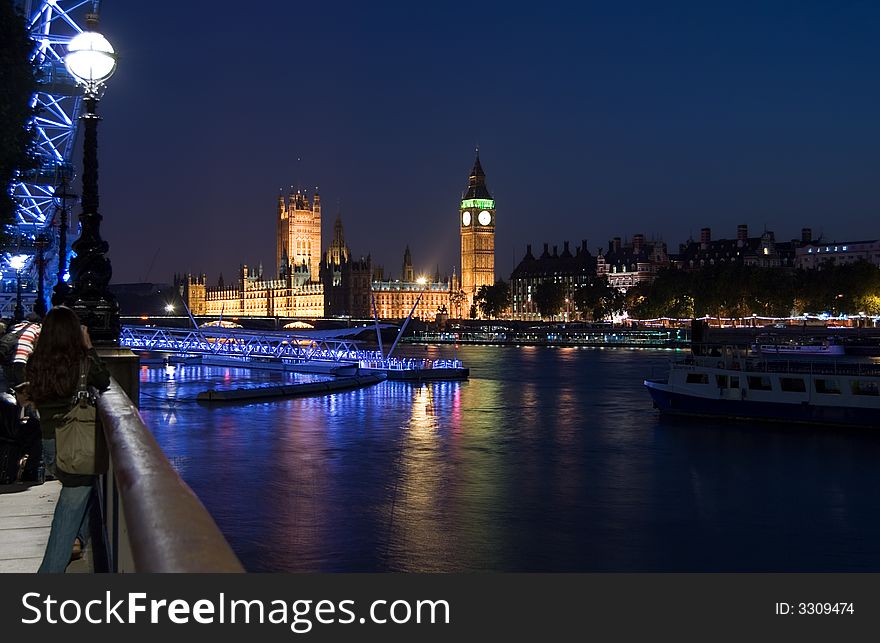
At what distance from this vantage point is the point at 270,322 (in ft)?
499

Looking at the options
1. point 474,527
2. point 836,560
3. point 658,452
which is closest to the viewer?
point 836,560

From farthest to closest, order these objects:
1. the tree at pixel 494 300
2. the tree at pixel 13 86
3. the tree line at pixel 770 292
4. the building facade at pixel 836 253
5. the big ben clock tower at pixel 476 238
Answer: the big ben clock tower at pixel 476 238 → the tree at pixel 494 300 → the building facade at pixel 836 253 → the tree line at pixel 770 292 → the tree at pixel 13 86

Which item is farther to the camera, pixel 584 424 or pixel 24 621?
pixel 584 424

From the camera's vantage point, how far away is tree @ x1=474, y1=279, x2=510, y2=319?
6639 inches

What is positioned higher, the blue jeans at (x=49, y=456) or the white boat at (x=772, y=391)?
the blue jeans at (x=49, y=456)

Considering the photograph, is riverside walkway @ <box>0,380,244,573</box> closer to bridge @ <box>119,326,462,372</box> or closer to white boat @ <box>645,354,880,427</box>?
white boat @ <box>645,354,880,427</box>

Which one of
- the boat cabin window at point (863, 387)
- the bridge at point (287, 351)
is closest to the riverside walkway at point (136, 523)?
the boat cabin window at point (863, 387)

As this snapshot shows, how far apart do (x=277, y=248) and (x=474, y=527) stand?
179166 millimetres

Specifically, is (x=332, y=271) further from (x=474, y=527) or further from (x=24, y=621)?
(x=24, y=621)

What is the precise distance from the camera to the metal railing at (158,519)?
2.56 metres

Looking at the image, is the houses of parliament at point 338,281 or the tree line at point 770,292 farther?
the houses of parliament at point 338,281

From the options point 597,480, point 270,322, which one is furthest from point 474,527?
point 270,322

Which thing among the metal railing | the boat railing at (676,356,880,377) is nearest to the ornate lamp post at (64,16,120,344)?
the metal railing

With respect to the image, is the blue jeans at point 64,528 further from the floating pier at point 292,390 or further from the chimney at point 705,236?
the chimney at point 705,236
